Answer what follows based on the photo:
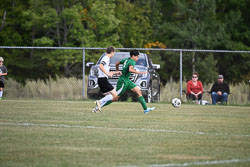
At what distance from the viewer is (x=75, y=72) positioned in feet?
111

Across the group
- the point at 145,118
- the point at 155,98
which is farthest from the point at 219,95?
the point at 145,118

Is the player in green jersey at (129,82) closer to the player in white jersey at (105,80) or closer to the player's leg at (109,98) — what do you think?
the player's leg at (109,98)

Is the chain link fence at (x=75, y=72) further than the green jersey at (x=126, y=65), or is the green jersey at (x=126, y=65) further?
the chain link fence at (x=75, y=72)

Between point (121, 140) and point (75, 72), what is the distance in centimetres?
2449

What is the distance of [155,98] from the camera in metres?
22.6

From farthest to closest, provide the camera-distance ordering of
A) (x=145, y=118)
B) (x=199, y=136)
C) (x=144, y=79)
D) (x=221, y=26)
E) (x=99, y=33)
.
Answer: (x=221, y=26)
(x=99, y=33)
(x=144, y=79)
(x=145, y=118)
(x=199, y=136)

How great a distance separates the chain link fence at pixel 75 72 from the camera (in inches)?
930

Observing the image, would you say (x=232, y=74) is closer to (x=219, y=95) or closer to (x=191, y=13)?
(x=191, y=13)

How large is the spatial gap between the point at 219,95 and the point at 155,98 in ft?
7.88

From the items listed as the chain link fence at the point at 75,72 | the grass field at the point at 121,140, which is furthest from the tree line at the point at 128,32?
the grass field at the point at 121,140

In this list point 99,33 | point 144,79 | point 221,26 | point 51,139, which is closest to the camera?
point 51,139

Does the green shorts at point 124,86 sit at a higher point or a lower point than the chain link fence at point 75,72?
higher

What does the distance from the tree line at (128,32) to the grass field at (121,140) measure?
1871 centimetres

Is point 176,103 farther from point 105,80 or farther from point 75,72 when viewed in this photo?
point 75,72
